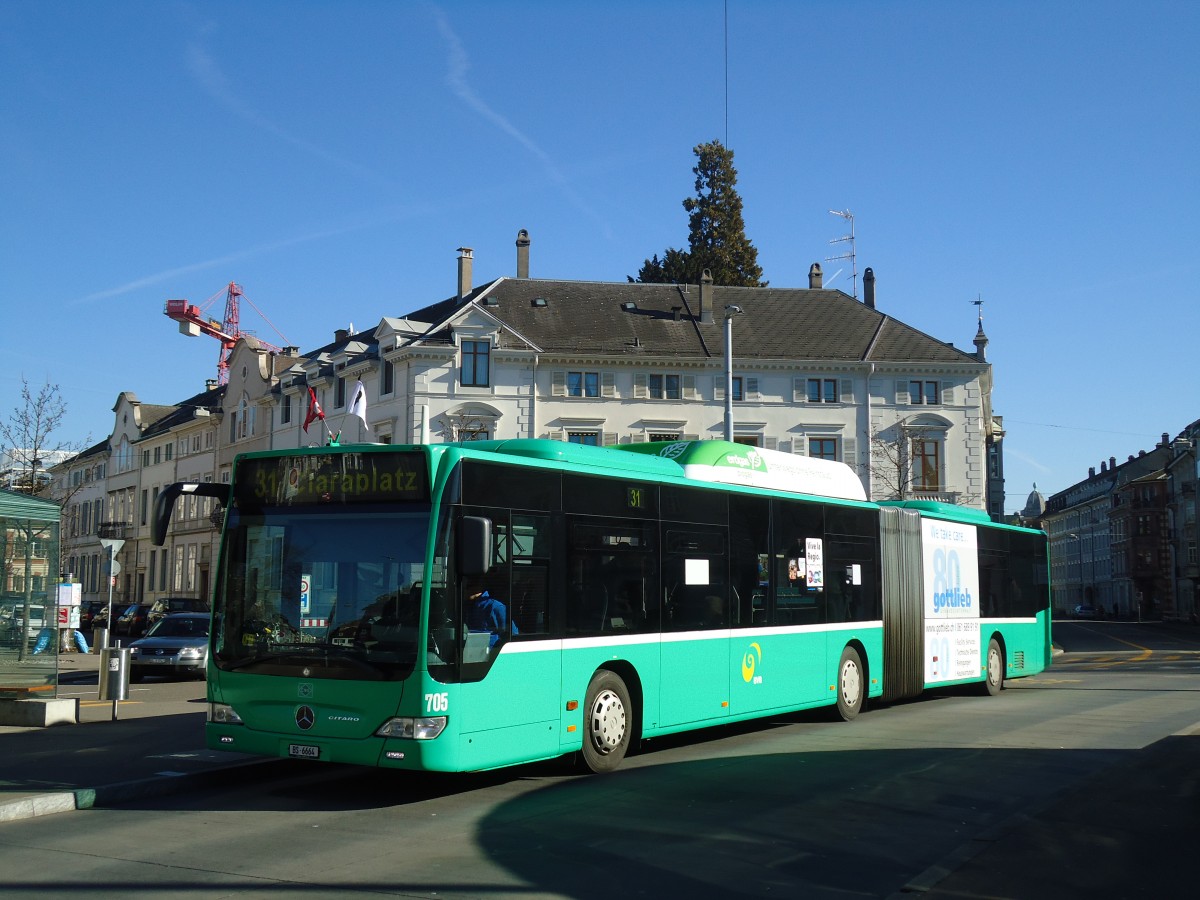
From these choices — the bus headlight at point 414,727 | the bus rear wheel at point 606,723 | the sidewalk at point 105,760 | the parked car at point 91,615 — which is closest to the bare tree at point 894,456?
the parked car at point 91,615

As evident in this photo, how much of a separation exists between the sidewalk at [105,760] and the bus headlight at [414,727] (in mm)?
2576

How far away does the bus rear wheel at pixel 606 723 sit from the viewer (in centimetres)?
1183

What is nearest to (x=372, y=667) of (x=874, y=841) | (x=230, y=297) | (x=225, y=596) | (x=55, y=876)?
(x=225, y=596)

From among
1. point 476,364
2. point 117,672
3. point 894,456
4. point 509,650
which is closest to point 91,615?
point 476,364

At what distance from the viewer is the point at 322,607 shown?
34.1 feet

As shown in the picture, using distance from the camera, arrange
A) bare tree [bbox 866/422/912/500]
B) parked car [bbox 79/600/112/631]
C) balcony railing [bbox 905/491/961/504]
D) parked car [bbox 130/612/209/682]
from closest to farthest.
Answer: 1. parked car [bbox 130/612/209/682]
2. parked car [bbox 79/600/112/631]
3. bare tree [bbox 866/422/912/500]
4. balcony railing [bbox 905/491/961/504]

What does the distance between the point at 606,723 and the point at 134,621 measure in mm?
41093

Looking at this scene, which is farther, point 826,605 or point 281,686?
point 826,605

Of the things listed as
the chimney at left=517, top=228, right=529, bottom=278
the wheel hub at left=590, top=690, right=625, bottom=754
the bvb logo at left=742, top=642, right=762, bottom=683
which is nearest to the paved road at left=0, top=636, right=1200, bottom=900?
the wheel hub at left=590, top=690, right=625, bottom=754

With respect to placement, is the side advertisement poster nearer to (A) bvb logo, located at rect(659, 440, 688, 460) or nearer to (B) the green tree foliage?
(A) bvb logo, located at rect(659, 440, 688, 460)

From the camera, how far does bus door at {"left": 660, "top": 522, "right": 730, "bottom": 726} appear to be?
43.1ft

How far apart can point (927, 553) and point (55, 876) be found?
15283 mm

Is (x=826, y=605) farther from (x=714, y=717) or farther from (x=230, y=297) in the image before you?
(x=230, y=297)

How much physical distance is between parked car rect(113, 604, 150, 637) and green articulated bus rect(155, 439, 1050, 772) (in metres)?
37.8
